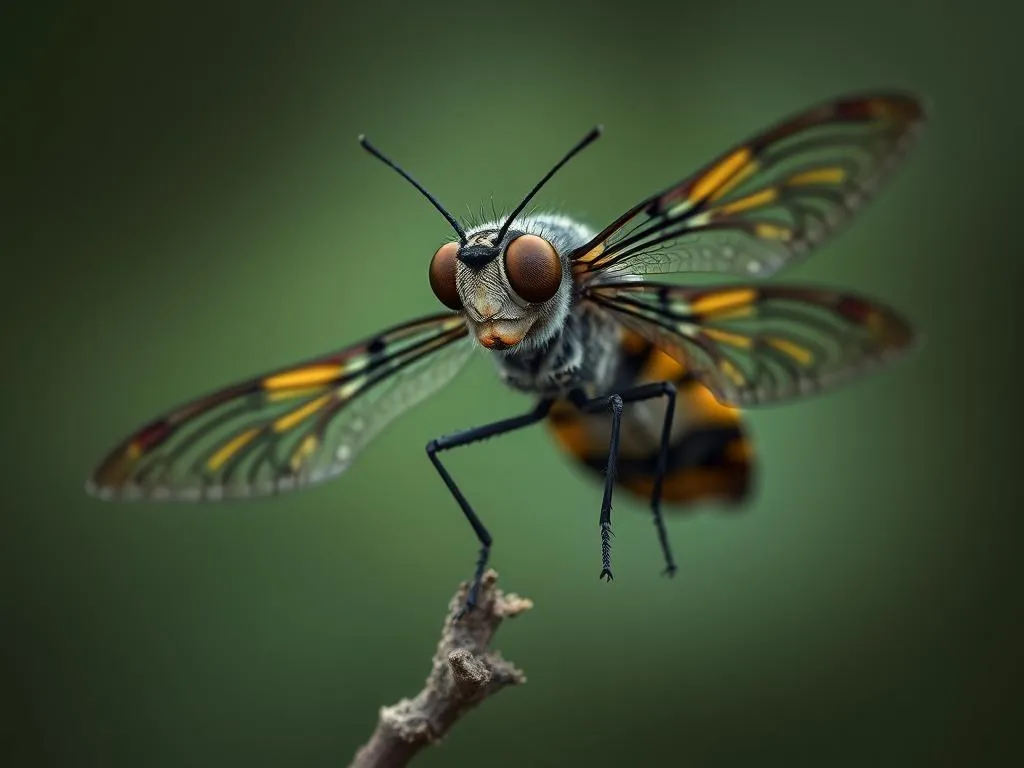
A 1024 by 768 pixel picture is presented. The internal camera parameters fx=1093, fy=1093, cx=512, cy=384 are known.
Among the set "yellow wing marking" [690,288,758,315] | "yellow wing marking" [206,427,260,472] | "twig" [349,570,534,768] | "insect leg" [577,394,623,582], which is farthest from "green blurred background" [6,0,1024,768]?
"twig" [349,570,534,768]

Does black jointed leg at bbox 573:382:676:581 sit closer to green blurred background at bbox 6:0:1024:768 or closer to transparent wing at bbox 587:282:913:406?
transparent wing at bbox 587:282:913:406

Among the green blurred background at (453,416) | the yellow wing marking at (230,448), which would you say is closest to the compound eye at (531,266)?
the yellow wing marking at (230,448)

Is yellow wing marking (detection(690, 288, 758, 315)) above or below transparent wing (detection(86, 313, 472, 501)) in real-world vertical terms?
below

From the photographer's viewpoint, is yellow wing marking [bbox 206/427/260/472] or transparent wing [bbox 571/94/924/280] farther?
yellow wing marking [bbox 206/427/260/472]

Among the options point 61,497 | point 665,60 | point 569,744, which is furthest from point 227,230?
point 569,744

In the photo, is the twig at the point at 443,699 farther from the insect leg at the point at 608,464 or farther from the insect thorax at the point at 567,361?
the insect thorax at the point at 567,361

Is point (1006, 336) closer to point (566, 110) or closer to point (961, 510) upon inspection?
point (961, 510)
